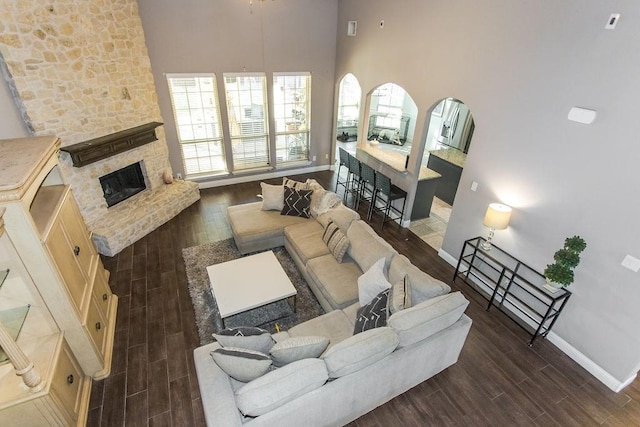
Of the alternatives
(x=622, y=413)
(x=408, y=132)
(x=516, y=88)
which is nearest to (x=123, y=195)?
(x=516, y=88)

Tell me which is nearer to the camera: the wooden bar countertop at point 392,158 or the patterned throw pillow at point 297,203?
the patterned throw pillow at point 297,203

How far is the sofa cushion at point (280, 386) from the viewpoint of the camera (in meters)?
2.18

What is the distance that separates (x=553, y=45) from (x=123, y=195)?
261 inches

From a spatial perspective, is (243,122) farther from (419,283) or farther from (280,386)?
(280,386)

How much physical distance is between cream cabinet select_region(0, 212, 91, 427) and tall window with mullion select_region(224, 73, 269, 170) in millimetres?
5111

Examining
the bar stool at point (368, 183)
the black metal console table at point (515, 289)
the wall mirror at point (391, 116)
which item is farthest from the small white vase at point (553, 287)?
the wall mirror at point (391, 116)

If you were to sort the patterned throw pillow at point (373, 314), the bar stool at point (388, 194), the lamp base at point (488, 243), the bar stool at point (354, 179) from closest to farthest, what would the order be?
1. the patterned throw pillow at point (373, 314)
2. the lamp base at point (488, 243)
3. the bar stool at point (388, 194)
4. the bar stool at point (354, 179)

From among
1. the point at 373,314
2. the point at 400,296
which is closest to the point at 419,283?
the point at 400,296

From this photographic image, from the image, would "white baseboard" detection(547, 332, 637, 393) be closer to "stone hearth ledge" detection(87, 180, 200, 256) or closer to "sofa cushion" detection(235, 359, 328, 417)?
"sofa cushion" detection(235, 359, 328, 417)

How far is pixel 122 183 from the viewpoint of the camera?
5715 millimetres

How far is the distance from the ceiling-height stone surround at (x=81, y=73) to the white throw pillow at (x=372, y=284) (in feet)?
14.7

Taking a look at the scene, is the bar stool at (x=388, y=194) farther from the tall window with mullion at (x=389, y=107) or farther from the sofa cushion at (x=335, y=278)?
the tall window with mullion at (x=389, y=107)

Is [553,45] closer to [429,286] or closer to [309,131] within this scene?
[429,286]

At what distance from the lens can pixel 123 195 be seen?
225 inches
